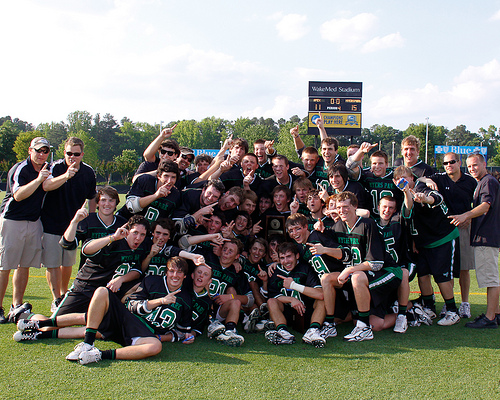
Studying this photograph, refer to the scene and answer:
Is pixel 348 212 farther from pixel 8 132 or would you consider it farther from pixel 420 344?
pixel 8 132

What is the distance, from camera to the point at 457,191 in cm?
550

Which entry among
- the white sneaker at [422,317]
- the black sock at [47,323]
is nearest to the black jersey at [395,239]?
the white sneaker at [422,317]

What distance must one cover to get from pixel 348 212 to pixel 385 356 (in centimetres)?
162

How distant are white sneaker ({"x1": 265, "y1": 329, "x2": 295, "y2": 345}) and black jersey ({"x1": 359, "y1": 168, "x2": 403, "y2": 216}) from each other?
2211mm

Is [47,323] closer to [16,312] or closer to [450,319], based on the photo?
[16,312]

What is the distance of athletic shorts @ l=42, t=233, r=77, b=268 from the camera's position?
5133 mm

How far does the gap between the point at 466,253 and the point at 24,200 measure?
5779mm

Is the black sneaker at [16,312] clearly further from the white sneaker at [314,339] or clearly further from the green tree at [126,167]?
the green tree at [126,167]

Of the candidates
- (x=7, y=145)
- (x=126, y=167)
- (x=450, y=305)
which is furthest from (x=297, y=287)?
(x=7, y=145)

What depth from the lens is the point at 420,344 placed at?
4.38 m

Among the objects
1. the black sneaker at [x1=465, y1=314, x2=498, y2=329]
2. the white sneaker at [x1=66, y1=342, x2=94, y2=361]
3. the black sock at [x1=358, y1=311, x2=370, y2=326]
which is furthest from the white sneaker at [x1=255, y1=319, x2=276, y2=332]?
the black sneaker at [x1=465, y1=314, x2=498, y2=329]

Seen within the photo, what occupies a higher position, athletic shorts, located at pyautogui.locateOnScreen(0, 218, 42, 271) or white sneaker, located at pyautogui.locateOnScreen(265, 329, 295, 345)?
athletic shorts, located at pyautogui.locateOnScreen(0, 218, 42, 271)

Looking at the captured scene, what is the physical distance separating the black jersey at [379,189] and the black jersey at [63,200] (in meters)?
3.86

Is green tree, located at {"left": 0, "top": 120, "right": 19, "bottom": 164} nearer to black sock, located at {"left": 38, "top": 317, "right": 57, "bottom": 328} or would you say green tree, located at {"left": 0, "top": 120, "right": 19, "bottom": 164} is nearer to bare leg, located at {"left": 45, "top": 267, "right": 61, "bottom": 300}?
bare leg, located at {"left": 45, "top": 267, "right": 61, "bottom": 300}
